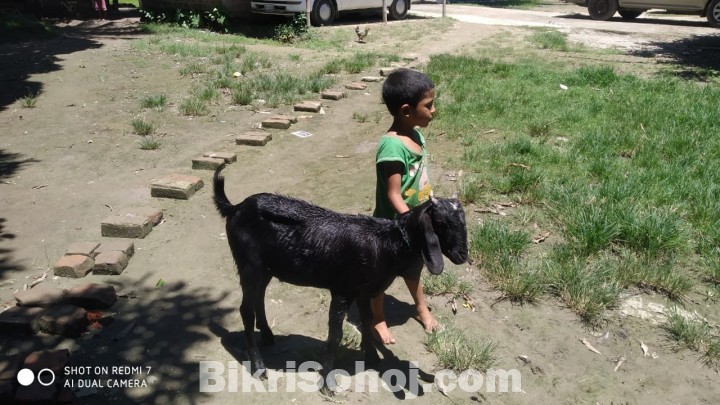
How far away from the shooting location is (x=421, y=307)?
3.81 metres

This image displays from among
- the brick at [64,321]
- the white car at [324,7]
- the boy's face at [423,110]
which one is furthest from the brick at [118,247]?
the white car at [324,7]

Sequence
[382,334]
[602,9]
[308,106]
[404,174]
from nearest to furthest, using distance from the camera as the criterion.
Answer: [404,174], [382,334], [308,106], [602,9]

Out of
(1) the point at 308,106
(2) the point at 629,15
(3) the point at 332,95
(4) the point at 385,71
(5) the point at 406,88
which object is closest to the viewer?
(5) the point at 406,88

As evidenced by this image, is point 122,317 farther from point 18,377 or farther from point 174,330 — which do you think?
point 18,377

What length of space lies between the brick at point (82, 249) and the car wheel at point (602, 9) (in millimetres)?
19638

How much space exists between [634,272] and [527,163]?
2.24 meters

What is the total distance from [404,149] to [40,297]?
8.36ft

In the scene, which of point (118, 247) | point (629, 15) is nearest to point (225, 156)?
point (118, 247)

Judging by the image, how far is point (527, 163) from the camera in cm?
617

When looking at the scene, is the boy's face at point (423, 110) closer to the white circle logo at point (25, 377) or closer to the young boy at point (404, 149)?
the young boy at point (404, 149)

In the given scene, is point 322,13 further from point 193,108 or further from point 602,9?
point 602,9

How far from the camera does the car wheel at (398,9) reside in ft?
62.3

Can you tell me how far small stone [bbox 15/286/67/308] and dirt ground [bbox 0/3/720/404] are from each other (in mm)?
220

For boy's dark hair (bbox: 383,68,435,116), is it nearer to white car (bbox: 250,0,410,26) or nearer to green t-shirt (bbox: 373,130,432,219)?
green t-shirt (bbox: 373,130,432,219)
